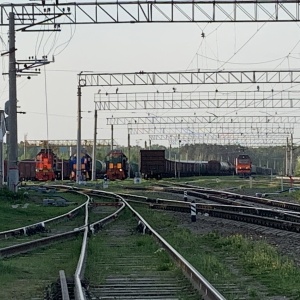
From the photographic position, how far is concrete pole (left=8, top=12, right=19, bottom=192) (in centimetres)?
3900

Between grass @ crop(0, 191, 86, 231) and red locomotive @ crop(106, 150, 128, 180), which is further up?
red locomotive @ crop(106, 150, 128, 180)

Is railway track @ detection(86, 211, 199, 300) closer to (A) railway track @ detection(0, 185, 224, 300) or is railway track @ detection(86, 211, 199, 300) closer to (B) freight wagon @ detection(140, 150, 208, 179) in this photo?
(A) railway track @ detection(0, 185, 224, 300)

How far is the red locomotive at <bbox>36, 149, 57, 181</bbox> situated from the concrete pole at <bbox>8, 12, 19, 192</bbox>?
40445mm

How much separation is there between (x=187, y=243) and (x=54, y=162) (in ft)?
227

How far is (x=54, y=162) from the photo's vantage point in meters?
87.6

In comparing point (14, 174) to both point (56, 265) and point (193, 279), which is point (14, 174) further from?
point (193, 279)

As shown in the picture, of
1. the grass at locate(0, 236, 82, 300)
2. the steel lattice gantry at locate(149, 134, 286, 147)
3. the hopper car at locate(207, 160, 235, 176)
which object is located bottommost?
the grass at locate(0, 236, 82, 300)

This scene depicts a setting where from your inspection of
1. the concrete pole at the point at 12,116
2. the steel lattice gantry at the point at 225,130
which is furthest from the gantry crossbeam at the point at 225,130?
the concrete pole at the point at 12,116

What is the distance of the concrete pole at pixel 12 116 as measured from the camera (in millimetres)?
39000

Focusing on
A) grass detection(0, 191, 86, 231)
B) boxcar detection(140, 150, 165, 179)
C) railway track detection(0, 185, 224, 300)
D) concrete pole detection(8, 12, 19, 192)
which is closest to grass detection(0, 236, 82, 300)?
railway track detection(0, 185, 224, 300)

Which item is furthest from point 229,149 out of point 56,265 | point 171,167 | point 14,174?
point 56,265

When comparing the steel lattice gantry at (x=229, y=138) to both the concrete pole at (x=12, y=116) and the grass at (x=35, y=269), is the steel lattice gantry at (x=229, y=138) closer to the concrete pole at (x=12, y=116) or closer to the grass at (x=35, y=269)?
the concrete pole at (x=12, y=116)

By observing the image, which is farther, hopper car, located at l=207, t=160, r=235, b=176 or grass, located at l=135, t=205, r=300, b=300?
hopper car, located at l=207, t=160, r=235, b=176

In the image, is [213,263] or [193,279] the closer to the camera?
[193,279]
